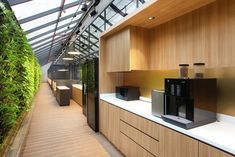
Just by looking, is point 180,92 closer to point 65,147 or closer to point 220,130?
point 220,130

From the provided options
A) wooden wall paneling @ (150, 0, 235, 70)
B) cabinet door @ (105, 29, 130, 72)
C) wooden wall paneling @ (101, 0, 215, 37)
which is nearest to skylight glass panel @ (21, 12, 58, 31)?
cabinet door @ (105, 29, 130, 72)

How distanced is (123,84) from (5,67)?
7.89 ft

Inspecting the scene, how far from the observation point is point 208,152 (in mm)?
1396

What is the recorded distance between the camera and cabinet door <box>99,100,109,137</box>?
355 centimetres

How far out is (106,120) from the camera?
3.56 metres

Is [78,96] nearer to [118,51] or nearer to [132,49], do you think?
[118,51]

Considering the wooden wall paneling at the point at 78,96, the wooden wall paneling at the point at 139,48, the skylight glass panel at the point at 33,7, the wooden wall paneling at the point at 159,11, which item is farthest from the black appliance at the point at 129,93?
the wooden wall paneling at the point at 78,96

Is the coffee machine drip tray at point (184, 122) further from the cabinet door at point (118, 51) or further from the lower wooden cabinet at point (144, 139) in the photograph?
the cabinet door at point (118, 51)

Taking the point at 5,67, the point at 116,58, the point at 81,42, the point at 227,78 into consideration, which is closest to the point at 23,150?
the point at 5,67

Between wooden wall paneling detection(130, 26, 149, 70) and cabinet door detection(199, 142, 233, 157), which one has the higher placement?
wooden wall paneling detection(130, 26, 149, 70)

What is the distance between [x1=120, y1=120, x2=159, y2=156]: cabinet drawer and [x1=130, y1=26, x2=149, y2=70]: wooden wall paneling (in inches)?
38.6

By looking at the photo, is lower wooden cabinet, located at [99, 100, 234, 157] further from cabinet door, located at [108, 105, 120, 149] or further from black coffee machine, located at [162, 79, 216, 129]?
black coffee machine, located at [162, 79, 216, 129]

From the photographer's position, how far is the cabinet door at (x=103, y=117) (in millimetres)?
3550

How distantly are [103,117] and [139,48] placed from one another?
1.70m
